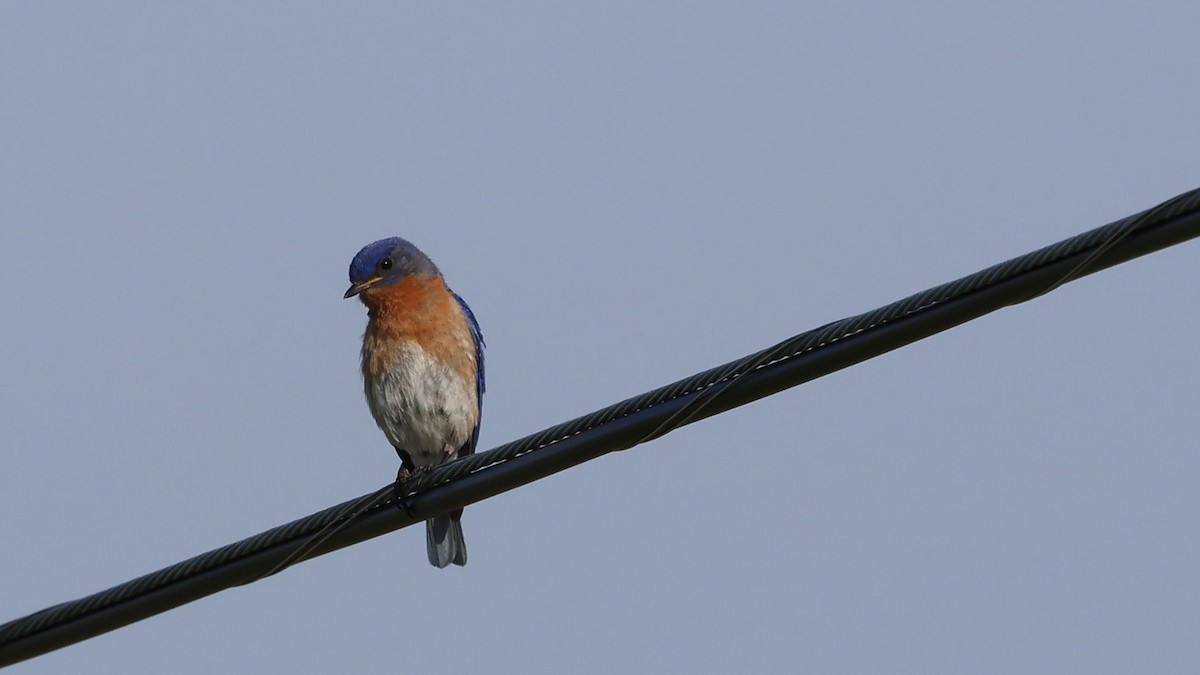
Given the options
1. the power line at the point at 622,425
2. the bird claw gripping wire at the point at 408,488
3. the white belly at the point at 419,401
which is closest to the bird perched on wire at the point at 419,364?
the white belly at the point at 419,401

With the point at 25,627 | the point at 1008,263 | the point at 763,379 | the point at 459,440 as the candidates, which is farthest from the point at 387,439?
the point at 1008,263

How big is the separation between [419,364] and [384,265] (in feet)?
2.86

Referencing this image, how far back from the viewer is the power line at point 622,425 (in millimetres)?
5891

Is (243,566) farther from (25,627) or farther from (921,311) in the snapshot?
(921,311)

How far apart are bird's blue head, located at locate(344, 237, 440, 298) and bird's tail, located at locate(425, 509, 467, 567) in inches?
63.5

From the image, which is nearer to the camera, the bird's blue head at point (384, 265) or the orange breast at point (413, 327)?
the orange breast at point (413, 327)

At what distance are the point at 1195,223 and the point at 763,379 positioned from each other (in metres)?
1.76

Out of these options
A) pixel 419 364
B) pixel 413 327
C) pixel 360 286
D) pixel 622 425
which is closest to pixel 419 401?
pixel 419 364

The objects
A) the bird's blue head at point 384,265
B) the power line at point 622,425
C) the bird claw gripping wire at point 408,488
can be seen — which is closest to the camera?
the power line at point 622,425

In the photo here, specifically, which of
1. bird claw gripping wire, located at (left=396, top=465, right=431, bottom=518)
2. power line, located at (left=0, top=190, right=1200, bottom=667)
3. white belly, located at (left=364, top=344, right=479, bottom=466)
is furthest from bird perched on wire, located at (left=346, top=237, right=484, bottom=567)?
power line, located at (left=0, top=190, right=1200, bottom=667)

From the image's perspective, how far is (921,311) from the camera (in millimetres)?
6172

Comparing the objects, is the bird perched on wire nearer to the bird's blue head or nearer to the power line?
the bird's blue head

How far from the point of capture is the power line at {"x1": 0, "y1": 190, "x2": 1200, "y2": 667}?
589cm

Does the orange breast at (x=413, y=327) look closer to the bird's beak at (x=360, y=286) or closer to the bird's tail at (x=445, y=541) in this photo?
the bird's beak at (x=360, y=286)
